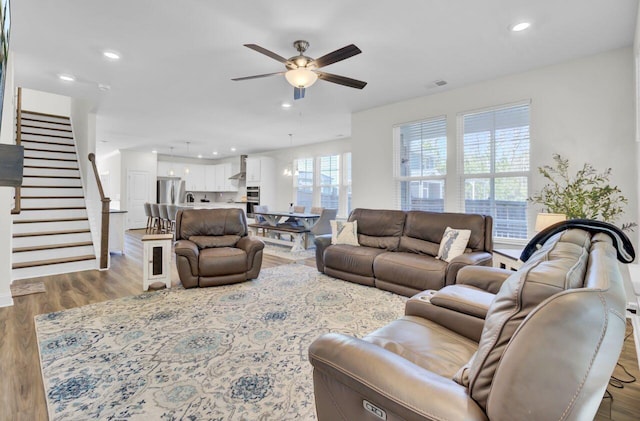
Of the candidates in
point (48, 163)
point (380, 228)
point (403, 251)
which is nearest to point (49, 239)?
point (48, 163)

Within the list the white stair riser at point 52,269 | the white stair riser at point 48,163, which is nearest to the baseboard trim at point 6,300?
the white stair riser at point 52,269

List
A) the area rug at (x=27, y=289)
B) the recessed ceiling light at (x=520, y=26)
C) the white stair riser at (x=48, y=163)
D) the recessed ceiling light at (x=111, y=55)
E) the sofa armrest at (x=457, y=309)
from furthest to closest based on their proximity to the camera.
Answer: the white stair riser at (x=48, y=163) < the area rug at (x=27, y=289) < the recessed ceiling light at (x=111, y=55) < the recessed ceiling light at (x=520, y=26) < the sofa armrest at (x=457, y=309)

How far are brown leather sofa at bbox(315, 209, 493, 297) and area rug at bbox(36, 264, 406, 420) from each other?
26 centimetres

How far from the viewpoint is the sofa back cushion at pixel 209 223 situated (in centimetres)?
422

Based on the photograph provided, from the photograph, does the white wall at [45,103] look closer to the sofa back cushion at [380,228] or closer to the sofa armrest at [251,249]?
the sofa armrest at [251,249]

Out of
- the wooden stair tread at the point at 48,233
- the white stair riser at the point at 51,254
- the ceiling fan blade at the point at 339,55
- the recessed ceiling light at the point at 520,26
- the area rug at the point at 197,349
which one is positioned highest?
the recessed ceiling light at the point at 520,26

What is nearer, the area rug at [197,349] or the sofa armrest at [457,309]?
the sofa armrest at [457,309]

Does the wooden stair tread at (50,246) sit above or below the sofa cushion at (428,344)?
above

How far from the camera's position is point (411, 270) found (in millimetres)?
3363

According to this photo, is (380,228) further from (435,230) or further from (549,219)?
(549,219)

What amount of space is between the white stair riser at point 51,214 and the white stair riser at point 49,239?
47 cm

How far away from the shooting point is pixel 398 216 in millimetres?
4270

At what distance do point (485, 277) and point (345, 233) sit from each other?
2.51m

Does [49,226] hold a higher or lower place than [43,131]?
lower
